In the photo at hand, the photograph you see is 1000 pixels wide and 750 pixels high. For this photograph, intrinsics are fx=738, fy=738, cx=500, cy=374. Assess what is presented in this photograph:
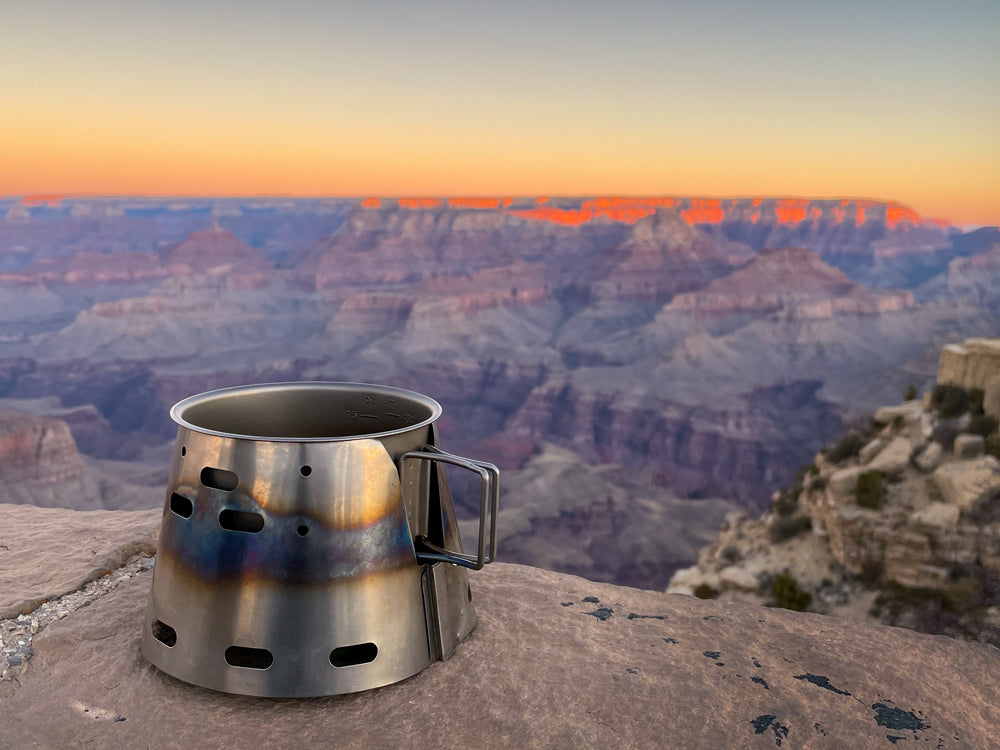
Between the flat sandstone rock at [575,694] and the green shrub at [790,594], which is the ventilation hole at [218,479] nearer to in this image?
the flat sandstone rock at [575,694]

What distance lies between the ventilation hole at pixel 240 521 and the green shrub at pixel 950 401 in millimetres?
24345

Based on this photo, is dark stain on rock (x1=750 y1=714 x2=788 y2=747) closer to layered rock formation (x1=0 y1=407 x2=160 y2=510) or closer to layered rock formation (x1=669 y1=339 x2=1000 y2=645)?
layered rock formation (x1=669 y1=339 x2=1000 y2=645)

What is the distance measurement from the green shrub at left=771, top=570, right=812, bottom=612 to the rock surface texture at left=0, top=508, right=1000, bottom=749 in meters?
17.2

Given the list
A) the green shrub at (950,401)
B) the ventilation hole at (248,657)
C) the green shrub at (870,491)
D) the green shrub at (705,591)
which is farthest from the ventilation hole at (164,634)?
the green shrub at (950,401)

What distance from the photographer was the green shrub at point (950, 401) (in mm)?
22250

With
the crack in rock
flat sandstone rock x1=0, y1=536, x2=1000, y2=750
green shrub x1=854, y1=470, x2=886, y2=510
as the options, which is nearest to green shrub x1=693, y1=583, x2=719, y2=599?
green shrub x1=854, y1=470, x2=886, y2=510

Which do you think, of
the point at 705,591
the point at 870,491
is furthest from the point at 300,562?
the point at 705,591

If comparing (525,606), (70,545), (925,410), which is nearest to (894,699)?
(525,606)

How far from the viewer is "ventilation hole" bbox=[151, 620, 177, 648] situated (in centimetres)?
252

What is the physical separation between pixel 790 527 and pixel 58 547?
23.4 metres

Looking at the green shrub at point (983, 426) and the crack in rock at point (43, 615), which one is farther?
the green shrub at point (983, 426)

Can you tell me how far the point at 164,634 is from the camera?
8.44 feet

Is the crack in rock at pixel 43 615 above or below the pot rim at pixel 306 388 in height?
below

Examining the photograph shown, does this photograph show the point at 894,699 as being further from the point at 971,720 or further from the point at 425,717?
the point at 425,717
